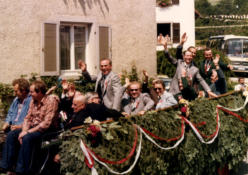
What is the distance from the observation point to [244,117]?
23.1ft

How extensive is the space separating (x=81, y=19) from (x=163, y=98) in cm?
441

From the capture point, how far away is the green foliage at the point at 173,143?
3916 mm

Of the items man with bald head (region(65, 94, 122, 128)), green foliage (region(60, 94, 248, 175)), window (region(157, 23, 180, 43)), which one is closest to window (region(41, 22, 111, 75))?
man with bald head (region(65, 94, 122, 128))

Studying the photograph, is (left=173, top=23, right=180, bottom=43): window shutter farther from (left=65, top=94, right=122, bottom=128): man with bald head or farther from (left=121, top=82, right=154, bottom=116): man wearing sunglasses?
(left=65, top=94, right=122, bottom=128): man with bald head

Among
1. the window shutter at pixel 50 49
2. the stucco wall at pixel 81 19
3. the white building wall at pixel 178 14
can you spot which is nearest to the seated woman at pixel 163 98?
the window shutter at pixel 50 49

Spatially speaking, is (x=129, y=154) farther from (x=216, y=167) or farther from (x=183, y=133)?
(x=216, y=167)

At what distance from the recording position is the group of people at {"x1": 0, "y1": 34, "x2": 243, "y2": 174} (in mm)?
4543

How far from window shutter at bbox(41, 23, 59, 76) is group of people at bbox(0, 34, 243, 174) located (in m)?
2.18

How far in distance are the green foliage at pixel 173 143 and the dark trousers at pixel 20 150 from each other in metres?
0.61

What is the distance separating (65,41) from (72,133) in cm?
595

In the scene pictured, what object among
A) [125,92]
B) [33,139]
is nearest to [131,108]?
[125,92]

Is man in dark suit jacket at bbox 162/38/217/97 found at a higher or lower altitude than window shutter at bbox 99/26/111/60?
lower

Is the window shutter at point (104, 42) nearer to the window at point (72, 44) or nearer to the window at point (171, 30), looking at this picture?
the window at point (72, 44)

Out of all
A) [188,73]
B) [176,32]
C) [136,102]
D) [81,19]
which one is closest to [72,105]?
[136,102]
